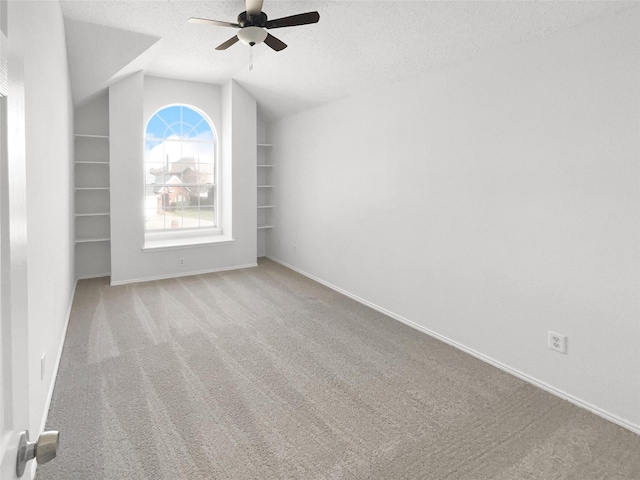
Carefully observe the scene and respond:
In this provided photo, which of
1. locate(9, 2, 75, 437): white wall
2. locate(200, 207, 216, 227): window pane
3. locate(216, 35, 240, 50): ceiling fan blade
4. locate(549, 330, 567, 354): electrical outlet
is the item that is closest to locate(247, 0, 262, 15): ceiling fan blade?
locate(216, 35, 240, 50): ceiling fan blade

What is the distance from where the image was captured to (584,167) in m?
2.46

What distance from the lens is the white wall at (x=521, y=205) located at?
232 centimetres

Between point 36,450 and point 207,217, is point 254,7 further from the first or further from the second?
point 207,217

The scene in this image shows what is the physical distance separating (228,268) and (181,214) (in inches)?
44.9

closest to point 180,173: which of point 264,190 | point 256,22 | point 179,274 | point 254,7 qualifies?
point 264,190

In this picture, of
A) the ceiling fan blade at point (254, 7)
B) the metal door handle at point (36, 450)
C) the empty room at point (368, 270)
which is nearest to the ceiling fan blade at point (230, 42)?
the empty room at point (368, 270)

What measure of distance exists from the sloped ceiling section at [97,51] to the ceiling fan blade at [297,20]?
5.57 feet

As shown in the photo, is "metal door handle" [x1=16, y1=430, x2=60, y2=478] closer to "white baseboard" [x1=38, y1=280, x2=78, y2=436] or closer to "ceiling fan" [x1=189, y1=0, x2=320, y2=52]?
"white baseboard" [x1=38, y1=280, x2=78, y2=436]

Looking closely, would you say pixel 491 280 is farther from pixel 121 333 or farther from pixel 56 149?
pixel 56 149

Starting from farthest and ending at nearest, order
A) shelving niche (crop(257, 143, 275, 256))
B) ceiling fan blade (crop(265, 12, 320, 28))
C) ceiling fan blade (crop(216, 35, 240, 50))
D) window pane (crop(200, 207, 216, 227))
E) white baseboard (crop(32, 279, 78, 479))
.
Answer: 1. shelving niche (crop(257, 143, 275, 256))
2. window pane (crop(200, 207, 216, 227))
3. ceiling fan blade (crop(216, 35, 240, 50))
4. ceiling fan blade (crop(265, 12, 320, 28))
5. white baseboard (crop(32, 279, 78, 479))

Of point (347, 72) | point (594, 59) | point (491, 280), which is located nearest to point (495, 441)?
point (491, 280)

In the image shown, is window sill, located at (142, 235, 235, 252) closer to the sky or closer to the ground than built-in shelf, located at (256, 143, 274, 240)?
closer to the ground

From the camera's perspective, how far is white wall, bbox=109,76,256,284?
5.05 metres

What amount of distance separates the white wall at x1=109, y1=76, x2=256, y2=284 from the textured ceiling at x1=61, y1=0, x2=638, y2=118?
0.40m
